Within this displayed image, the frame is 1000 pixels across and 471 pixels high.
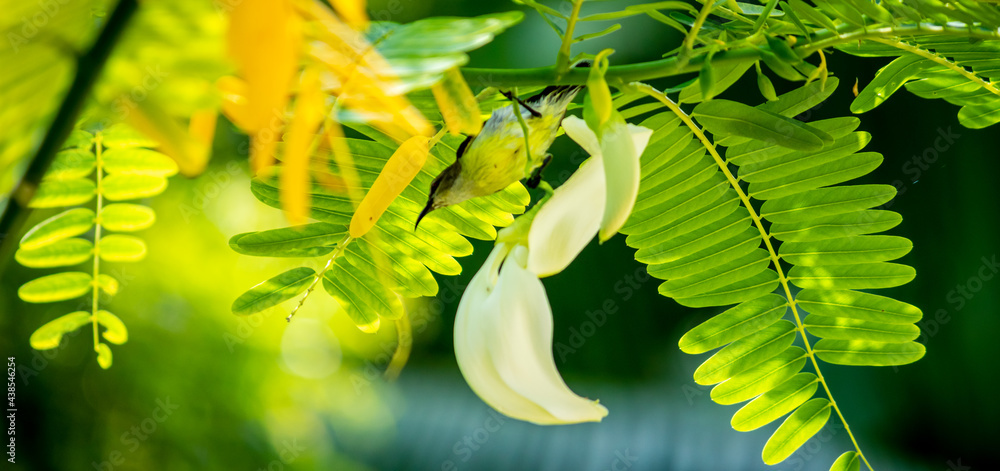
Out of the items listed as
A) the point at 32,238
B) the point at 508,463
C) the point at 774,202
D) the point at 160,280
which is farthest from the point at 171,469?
the point at 774,202

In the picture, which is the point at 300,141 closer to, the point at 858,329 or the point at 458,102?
the point at 458,102

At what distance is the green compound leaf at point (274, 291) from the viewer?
0.27m

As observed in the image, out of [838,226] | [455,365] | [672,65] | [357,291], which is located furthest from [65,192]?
[455,365]

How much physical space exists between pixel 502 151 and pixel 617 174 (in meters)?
0.04

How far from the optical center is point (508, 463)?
1.02 metres

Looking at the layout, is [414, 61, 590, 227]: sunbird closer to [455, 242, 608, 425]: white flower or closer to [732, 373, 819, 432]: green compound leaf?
[455, 242, 608, 425]: white flower

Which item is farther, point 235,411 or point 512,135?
point 235,411

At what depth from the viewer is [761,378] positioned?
0.31 meters

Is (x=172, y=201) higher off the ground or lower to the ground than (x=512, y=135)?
lower

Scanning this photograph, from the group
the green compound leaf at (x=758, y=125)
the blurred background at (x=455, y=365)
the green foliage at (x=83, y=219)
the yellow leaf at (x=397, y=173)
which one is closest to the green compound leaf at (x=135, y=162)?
the green foliage at (x=83, y=219)

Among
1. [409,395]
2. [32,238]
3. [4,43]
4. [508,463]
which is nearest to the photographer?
[4,43]

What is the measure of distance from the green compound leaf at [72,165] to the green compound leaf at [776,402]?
0.31 m

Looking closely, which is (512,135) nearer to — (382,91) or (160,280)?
(382,91)

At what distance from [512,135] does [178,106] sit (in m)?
0.10
